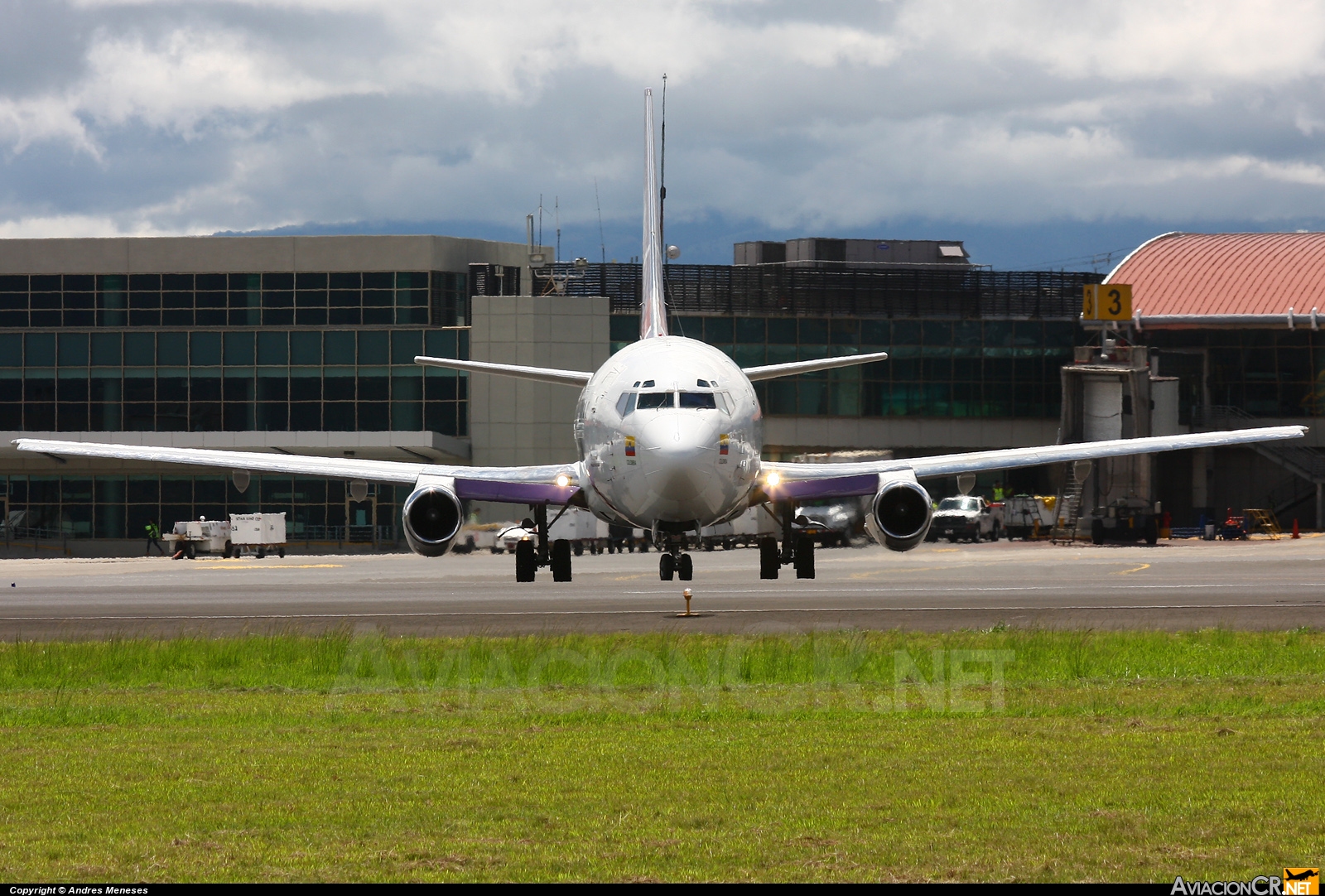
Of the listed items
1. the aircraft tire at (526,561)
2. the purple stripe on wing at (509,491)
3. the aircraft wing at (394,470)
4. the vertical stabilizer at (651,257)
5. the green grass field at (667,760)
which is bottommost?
the green grass field at (667,760)

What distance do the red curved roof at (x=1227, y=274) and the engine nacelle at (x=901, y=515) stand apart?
76439 millimetres

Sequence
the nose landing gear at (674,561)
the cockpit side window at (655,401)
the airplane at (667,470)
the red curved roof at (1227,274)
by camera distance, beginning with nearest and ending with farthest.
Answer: the airplane at (667,470)
the cockpit side window at (655,401)
the nose landing gear at (674,561)
the red curved roof at (1227,274)

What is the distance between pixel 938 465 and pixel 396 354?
212ft

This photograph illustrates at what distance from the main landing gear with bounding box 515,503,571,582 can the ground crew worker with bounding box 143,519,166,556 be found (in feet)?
192

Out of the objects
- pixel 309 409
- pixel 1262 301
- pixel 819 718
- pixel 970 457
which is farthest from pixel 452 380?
pixel 819 718

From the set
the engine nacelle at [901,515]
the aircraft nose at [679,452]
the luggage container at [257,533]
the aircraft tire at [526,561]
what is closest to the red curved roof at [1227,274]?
the luggage container at [257,533]

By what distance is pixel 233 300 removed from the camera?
106250mm

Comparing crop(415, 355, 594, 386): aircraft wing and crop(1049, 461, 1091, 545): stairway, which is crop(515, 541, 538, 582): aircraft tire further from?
crop(1049, 461, 1091, 545): stairway

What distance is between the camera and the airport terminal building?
99.6m

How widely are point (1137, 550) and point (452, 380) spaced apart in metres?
43.4

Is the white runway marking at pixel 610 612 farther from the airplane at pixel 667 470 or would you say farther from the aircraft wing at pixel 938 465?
the aircraft wing at pixel 938 465

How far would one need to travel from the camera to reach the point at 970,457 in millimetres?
43500

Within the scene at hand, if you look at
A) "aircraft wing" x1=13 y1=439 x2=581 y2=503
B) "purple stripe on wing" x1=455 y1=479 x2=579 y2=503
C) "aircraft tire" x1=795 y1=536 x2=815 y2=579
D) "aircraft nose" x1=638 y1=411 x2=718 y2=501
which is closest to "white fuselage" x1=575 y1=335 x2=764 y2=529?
"aircraft nose" x1=638 y1=411 x2=718 y2=501

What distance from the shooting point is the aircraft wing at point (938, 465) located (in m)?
38.8
